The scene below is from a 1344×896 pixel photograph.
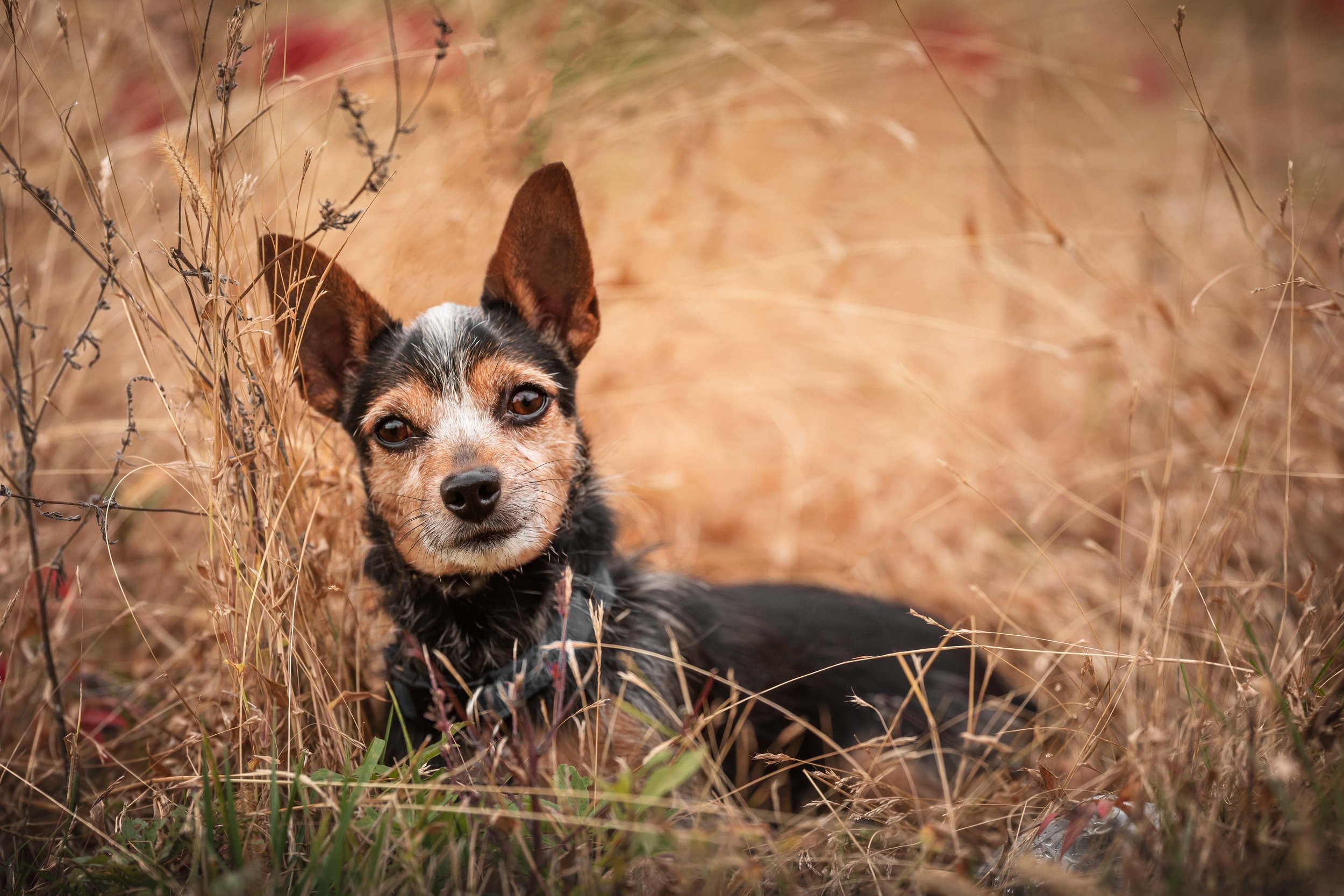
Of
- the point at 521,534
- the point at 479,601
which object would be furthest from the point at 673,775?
the point at 479,601

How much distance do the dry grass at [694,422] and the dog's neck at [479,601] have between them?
0.17 m

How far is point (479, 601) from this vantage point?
2176 mm

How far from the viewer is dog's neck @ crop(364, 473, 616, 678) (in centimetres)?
215

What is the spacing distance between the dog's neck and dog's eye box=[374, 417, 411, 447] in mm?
233

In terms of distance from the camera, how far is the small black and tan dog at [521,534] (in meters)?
1.96

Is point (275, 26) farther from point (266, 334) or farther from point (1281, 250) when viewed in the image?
point (1281, 250)

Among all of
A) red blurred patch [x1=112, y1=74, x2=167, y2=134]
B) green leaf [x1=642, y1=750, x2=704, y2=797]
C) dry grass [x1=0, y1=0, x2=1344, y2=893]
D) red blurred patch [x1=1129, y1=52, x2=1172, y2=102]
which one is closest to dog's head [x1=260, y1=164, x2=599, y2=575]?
dry grass [x1=0, y1=0, x2=1344, y2=893]

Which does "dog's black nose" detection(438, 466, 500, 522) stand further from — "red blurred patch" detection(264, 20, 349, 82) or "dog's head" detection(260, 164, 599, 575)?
"red blurred patch" detection(264, 20, 349, 82)

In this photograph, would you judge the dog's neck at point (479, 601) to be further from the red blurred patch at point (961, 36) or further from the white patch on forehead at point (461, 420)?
the red blurred patch at point (961, 36)

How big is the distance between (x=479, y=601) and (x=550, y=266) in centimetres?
95

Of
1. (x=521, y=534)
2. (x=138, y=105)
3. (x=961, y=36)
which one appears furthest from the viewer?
(x=961, y=36)

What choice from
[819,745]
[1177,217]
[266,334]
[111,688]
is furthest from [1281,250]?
[111,688]

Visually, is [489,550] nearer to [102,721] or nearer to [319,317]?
[319,317]

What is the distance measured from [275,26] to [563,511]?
3401 millimetres
